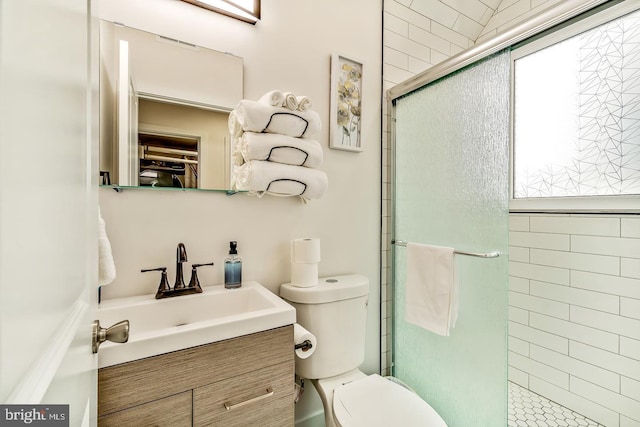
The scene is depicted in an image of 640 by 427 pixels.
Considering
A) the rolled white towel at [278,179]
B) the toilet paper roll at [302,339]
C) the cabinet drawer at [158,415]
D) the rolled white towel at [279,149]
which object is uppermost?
the rolled white towel at [279,149]

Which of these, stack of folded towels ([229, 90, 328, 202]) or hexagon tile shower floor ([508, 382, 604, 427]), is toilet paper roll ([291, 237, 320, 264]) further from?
hexagon tile shower floor ([508, 382, 604, 427])

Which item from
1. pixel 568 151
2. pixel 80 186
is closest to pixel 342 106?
pixel 80 186

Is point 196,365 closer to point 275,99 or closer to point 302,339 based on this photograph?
point 302,339

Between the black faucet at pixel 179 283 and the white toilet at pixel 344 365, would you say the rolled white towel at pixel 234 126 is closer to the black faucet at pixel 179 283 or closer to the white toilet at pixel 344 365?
the black faucet at pixel 179 283

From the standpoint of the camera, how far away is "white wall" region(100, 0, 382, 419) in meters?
1.03

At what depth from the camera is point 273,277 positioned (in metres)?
1.30

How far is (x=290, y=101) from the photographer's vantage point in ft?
3.63

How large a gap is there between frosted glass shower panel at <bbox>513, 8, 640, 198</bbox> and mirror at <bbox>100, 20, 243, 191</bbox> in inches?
70.4

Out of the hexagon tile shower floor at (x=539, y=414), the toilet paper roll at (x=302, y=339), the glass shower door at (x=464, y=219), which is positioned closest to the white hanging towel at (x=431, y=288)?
the glass shower door at (x=464, y=219)

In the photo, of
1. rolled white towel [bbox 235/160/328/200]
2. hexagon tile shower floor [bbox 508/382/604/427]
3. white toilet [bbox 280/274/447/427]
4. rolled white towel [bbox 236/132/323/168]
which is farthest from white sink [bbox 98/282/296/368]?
hexagon tile shower floor [bbox 508/382/604/427]

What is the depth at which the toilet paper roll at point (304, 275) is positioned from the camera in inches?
48.6

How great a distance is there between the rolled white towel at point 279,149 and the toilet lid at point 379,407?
95cm

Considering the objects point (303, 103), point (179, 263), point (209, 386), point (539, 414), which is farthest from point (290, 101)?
point (539, 414)

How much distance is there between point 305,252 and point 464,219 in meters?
0.71
